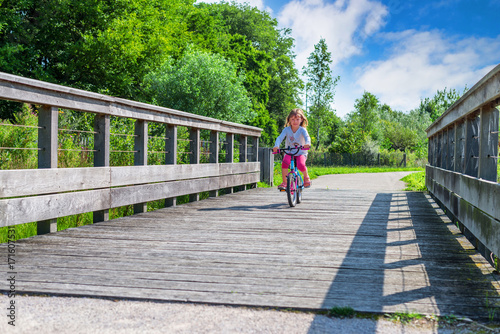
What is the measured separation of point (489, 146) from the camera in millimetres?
3799

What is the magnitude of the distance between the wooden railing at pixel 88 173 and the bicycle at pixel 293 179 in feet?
5.27

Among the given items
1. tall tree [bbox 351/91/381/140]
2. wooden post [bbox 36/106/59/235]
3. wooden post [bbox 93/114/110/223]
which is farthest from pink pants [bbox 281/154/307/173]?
tall tree [bbox 351/91/381/140]

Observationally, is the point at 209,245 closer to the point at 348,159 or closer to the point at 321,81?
the point at 348,159

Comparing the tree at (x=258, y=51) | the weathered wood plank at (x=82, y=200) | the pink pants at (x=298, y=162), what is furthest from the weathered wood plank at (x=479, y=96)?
the tree at (x=258, y=51)

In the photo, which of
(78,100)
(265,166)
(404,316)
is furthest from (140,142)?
(265,166)

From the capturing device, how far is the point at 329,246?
4.30 meters

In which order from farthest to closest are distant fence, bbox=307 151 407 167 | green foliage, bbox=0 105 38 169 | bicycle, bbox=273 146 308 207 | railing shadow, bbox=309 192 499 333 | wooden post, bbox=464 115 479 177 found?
distant fence, bbox=307 151 407 167 → bicycle, bbox=273 146 308 207 → green foliage, bbox=0 105 38 169 → wooden post, bbox=464 115 479 177 → railing shadow, bbox=309 192 499 333

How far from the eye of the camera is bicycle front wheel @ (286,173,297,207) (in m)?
7.35

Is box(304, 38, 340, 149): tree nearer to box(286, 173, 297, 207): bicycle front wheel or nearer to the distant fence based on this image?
the distant fence

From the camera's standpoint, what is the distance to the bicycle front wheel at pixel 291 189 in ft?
24.1

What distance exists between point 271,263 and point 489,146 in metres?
1.97

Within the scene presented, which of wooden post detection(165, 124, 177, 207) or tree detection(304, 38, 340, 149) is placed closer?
wooden post detection(165, 124, 177, 207)

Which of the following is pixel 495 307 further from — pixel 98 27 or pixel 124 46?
pixel 98 27

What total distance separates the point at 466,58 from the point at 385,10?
56.8 metres
